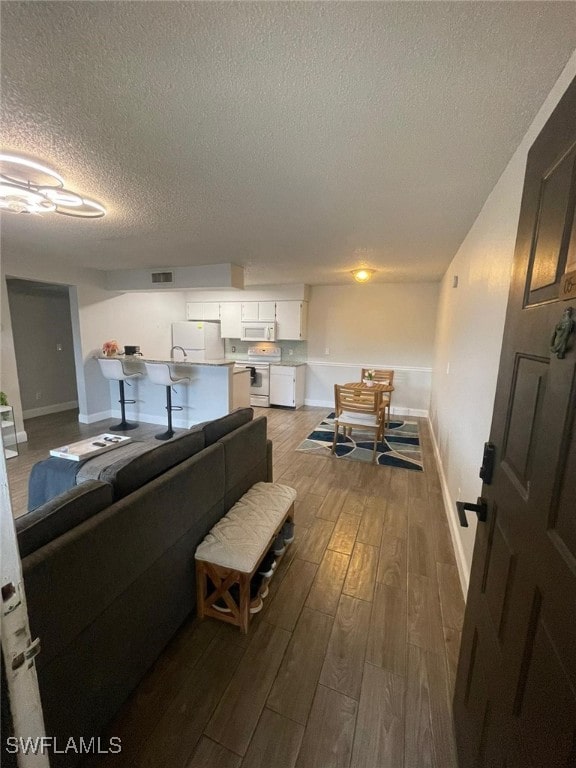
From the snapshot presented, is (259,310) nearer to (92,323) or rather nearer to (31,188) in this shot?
(92,323)

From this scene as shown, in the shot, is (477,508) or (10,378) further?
(10,378)

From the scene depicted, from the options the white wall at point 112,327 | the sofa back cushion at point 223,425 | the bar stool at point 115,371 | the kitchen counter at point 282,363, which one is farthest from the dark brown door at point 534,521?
the white wall at point 112,327

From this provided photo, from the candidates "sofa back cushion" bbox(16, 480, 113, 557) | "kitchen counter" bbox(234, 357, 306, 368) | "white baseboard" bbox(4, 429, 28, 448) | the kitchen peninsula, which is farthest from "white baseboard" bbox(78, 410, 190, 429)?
"sofa back cushion" bbox(16, 480, 113, 557)

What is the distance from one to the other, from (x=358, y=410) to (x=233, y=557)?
2.43 meters

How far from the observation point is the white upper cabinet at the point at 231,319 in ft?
20.5

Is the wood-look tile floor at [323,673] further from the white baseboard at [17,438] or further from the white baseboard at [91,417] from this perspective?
the white baseboard at [91,417]

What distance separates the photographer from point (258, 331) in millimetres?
6074

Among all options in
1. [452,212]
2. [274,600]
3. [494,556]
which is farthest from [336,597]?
[452,212]

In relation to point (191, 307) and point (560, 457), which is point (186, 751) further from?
point (191, 307)

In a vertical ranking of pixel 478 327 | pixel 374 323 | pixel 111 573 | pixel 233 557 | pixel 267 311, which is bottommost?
pixel 233 557

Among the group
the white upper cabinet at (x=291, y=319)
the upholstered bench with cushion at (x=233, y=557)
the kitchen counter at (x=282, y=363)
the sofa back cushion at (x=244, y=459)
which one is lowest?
the upholstered bench with cushion at (x=233, y=557)

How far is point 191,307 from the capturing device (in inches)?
257

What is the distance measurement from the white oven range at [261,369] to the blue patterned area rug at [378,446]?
1569 millimetres

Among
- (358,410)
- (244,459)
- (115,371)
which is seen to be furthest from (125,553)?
(115,371)
